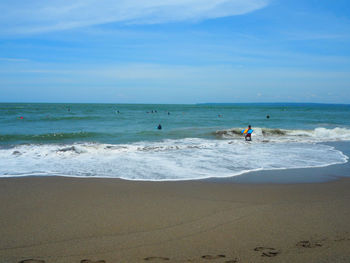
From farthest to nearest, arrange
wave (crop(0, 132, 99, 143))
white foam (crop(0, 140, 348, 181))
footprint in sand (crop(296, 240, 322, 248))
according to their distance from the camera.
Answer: wave (crop(0, 132, 99, 143)), white foam (crop(0, 140, 348, 181)), footprint in sand (crop(296, 240, 322, 248))

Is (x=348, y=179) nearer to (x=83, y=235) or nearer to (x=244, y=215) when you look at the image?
(x=244, y=215)

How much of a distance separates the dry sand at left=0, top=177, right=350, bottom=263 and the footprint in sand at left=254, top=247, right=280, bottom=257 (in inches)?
0.5

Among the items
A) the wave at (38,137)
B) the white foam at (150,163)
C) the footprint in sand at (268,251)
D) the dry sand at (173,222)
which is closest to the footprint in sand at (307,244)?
the dry sand at (173,222)

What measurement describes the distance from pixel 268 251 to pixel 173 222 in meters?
1.56

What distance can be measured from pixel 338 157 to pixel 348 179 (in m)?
4.06

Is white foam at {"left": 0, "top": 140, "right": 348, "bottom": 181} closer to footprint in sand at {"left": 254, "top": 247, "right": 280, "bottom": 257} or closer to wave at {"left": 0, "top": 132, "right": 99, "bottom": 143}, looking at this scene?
footprint in sand at {"left": 254, "top": 247, "right": 280, "bottom": 257}

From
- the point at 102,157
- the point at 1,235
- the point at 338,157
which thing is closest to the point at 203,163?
the point at 102,157

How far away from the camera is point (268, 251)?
371 cm

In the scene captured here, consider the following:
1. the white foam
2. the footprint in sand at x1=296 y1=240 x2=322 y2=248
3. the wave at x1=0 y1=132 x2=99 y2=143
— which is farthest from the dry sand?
Result: the wave at x1=0 y1=132 x2=99 y2=143

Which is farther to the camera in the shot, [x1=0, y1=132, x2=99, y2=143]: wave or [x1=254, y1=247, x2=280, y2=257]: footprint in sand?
[x1=0, y1=132, x2=99, y2=143]: wave

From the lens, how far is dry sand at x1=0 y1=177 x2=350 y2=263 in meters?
3.69

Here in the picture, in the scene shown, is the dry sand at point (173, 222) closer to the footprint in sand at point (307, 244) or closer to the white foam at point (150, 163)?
the footprint in sand at point (307, 244)

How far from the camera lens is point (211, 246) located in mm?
3863

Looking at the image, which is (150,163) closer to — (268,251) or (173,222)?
(173,222)
